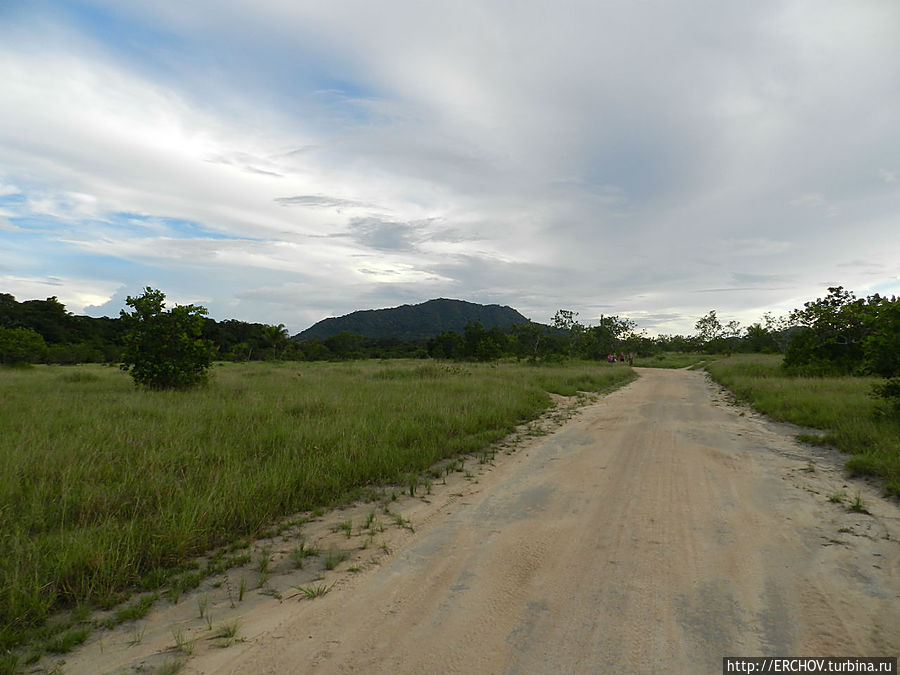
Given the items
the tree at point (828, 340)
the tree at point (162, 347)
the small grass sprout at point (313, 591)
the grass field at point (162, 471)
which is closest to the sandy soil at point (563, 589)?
the small grass sprout at point (313, 591)

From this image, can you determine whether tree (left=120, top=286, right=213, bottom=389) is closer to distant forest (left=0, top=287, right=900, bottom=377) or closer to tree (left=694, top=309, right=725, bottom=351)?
distant forest (left=0, top=287, right=900, bottom=377)

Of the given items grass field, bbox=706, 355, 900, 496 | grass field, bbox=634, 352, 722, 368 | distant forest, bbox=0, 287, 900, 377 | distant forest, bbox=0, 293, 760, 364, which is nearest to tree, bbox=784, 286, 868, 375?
distant forest, bbox=0, 287, 900, 377

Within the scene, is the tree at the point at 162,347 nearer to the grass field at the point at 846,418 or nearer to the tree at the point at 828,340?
the grass field at the point at 846,418

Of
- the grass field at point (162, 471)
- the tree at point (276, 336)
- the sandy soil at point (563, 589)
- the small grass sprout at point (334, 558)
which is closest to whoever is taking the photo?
the sandy soil at point (563, 589)

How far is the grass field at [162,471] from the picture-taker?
10.3 ft

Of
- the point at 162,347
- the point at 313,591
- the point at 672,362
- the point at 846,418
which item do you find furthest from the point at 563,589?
the point at 672,362

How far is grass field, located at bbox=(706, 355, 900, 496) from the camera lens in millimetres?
5574

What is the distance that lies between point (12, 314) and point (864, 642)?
77.8 meters

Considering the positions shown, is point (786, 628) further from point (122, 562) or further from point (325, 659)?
point (122, 562)

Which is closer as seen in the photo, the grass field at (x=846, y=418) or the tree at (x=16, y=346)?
the grass field at (x=846, y=418)

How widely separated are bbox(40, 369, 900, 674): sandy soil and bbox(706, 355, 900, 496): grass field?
57 cm

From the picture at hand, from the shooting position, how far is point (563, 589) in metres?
2.97

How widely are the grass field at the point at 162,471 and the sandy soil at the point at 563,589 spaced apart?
0.56m

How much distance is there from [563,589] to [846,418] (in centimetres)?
857
